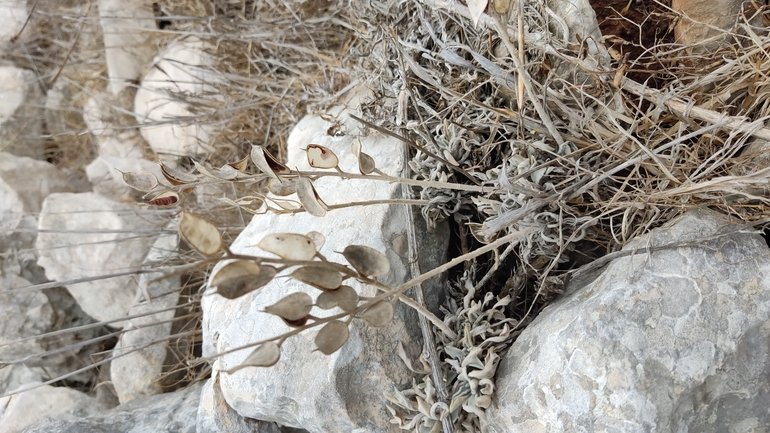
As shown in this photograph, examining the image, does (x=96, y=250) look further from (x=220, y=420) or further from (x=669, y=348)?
(x=669, y=348)

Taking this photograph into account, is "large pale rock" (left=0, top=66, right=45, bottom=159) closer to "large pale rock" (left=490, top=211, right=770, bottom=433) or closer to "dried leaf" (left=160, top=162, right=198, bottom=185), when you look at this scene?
"dried leaf" (left=160, top=162, right=198, bottom=185)

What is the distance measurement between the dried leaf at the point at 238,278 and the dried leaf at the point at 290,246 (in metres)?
0.05

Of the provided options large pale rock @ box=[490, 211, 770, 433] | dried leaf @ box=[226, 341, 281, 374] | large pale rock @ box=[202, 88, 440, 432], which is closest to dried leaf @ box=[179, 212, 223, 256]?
dried leaf @ box=[226, 341, 281, 374]

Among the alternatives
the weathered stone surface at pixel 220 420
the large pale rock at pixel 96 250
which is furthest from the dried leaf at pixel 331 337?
the large pale rock at pixel 96 250

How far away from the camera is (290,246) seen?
515mm

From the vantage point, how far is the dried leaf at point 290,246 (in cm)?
51

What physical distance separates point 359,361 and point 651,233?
1.45 ft

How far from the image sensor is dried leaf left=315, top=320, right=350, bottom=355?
525 millimetres

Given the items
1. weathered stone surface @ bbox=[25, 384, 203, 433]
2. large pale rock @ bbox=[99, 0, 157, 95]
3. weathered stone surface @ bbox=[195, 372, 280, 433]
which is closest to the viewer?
weathered stone surface @ bbox=[195, 372, 280, 433]

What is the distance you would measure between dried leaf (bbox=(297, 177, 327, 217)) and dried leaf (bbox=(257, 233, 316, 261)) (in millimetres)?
114

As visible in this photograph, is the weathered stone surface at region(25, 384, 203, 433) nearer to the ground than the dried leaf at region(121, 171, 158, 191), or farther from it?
nearer to the ground

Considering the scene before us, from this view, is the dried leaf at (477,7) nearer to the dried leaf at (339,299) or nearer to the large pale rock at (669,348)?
the dried leaf at (339,299)

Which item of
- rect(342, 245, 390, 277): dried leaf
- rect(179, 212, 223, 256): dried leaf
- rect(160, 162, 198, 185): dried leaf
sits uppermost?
rect(179, 212, 223, 256): dried leaf

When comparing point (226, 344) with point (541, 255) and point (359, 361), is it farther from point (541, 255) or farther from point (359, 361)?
point (541, 255)
